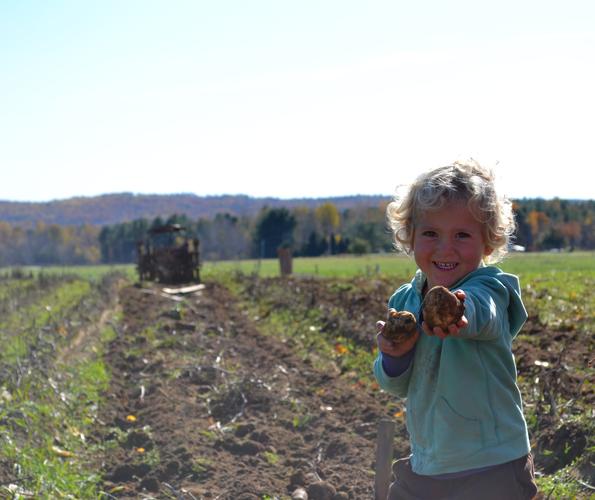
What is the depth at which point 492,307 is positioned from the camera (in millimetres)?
2816

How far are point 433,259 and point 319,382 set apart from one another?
20.6 ft

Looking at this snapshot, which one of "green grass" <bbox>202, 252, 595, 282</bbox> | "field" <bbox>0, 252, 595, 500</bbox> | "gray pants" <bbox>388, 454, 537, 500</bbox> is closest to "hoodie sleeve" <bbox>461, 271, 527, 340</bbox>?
"gray pants" <bbox>388, 454, 537, 500</bbox>

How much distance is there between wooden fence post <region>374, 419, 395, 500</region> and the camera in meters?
3.85

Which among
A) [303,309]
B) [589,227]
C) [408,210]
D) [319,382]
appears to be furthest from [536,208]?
[408,210]

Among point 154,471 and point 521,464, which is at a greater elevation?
point 521,464

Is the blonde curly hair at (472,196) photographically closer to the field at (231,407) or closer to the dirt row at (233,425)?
the field at (231,407)

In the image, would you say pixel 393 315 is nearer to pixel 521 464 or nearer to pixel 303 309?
pixel 521 464

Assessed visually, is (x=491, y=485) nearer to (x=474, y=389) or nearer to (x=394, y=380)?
(x=474, y=389)

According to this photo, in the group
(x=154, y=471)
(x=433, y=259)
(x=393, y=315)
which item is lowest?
(x=154, y=471)

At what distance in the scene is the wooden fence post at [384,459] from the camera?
385cm

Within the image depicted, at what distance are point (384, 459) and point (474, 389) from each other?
1.11m

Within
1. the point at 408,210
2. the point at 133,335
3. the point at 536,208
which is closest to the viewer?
the point at 408,210

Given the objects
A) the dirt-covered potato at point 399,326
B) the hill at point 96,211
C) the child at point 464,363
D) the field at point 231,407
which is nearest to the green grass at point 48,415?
the field at point 231,407

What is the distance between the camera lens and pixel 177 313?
15.4m
